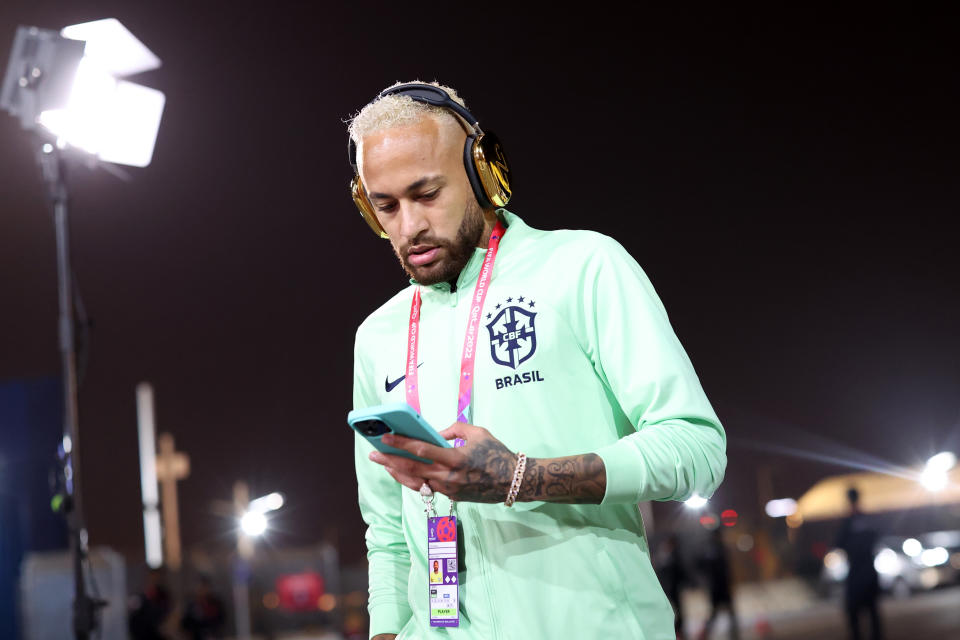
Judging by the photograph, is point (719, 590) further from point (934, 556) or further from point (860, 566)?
point (934, 556)

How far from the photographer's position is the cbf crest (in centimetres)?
195

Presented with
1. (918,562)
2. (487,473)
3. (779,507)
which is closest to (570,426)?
(487,473)

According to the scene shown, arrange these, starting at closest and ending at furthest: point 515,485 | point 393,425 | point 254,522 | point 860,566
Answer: point 393,425 → point 515,485 → point 860,566 → point 254,522

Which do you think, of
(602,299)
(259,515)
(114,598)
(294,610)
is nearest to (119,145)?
(602,299)

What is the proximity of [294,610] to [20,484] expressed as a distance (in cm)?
1402

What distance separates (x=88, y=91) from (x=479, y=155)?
15.6 ft

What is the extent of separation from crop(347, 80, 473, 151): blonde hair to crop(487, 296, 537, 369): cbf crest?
19.4 inches

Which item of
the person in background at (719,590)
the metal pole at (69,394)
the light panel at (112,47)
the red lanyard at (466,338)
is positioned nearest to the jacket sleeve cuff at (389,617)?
the red lanyard at (466,338)

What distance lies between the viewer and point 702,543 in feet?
44.2

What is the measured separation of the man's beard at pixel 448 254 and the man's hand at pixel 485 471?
1.87 ft

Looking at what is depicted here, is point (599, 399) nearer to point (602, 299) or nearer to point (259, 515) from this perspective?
point (602, 299)

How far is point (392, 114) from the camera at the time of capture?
214 centimetres

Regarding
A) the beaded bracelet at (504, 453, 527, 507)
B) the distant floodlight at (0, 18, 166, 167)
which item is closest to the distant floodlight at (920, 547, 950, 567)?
the distant floodlight at (0, 18, 166, 167)

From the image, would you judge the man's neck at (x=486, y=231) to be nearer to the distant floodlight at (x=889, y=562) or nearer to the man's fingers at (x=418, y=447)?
the man's fingers at (x=418, y=447)
